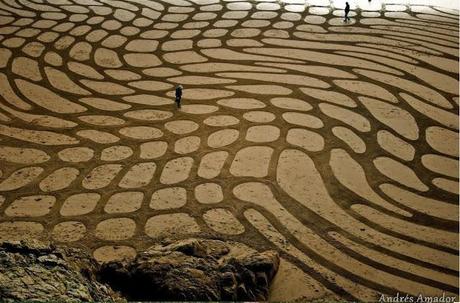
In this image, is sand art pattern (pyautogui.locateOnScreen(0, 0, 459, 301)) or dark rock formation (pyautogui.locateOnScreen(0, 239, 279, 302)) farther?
sand art pattern (pyautogui.locateOnScreen(0, 0, 459, 301))

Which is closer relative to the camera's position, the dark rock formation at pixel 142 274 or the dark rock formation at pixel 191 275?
the dark rock formation at pixel 142 274

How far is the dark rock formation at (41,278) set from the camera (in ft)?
10.9

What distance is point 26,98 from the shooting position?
29.1 feet

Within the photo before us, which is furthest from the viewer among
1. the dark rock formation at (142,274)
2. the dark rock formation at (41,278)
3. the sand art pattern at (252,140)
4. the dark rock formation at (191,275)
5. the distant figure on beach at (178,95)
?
the distant figure on beach at (178,95)

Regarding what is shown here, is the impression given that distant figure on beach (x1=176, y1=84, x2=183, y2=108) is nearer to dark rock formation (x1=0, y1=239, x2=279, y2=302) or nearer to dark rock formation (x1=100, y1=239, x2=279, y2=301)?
dark rock formation (x1=0, y1=239, x2=279, y2=302)

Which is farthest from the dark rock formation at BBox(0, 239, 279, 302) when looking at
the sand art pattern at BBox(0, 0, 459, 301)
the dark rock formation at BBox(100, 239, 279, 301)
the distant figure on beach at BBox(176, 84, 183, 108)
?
the distant figure on beach at BBox(176, 84, 183, 108)

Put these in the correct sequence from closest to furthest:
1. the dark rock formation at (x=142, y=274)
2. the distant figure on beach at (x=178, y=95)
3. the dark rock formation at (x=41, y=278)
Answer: the dark rock formation at (x=41, y=278)
the dark rock formation at (x=142, y=274)
the distant figure on beach at (x=178, y=95)

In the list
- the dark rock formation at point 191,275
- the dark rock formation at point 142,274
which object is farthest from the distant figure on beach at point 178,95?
the dark rock formation at point 191,275

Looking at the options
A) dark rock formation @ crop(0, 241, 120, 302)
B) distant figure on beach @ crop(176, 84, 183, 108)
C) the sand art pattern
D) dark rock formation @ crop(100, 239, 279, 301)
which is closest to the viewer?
dark rock formation @ crop(0, 241, 120, 302)

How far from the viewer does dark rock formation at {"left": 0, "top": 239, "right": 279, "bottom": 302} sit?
11.5 ft

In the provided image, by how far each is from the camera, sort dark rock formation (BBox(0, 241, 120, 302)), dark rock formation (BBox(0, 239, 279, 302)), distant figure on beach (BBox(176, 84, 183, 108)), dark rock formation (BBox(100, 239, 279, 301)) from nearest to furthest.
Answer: dark rock formation (BBox(0, 241, 120, 302)) < dark rock formation (BBox(0, 239, 279, 302)) < dark rock formation (BBox(100, 239, 279, 301)) < distant figure on beach (BBox(176, 84, 183, 108))

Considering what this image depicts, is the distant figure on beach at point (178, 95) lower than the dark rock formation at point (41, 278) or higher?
lower

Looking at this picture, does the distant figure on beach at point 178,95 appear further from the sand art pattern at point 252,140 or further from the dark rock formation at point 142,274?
the dark rock formation at point 142,274

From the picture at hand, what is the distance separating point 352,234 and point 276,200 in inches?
40.5
